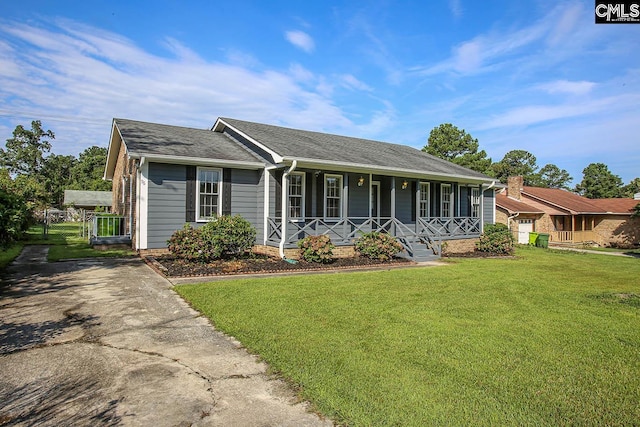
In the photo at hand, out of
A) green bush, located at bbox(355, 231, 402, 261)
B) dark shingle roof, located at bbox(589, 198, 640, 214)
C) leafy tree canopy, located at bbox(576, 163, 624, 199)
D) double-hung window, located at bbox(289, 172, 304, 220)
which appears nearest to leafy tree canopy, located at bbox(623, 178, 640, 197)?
leafy tree canopy, located at bbox(576, 163, 624, 199)

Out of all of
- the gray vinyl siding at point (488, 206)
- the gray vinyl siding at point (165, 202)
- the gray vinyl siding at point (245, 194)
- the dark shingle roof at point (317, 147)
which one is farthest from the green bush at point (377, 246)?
the gray vinyl siding at point (488, 206)

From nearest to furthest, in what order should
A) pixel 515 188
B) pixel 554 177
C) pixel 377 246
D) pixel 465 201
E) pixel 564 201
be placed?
1. pixel 377 246
2. pixel 465 201
3. pixel 564 201
4. pixel 515 188
5. pixel 554 177

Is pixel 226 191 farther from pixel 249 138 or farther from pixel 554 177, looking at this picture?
pixel 554 177

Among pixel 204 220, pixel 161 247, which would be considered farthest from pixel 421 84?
pixel 161 247

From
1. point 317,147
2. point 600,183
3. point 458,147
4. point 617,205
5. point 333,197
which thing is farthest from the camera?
point 600,183

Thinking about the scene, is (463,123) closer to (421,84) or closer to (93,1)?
(421,84)

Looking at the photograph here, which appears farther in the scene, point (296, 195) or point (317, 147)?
point (317, 147)

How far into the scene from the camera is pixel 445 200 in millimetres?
18625

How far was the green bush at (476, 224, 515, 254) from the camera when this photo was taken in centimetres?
1695

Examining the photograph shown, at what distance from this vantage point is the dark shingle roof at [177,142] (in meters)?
12.0

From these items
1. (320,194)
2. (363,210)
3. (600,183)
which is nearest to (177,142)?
(320,194)

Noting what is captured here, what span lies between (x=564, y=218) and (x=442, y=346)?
32803mm
